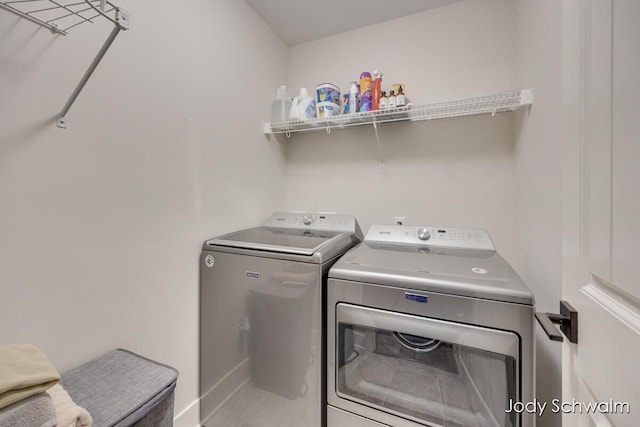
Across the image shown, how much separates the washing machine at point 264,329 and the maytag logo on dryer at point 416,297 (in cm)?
35

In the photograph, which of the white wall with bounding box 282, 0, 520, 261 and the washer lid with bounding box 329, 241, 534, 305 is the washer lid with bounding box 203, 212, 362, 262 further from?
the white wall with bounding box 282, 0, 520, 261

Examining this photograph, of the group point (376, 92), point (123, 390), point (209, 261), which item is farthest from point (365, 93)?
point (123, 390)

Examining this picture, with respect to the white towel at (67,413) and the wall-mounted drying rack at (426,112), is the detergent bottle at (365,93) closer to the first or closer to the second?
the wall-mounted drying rack at (426,112)

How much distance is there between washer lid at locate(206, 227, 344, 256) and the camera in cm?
121

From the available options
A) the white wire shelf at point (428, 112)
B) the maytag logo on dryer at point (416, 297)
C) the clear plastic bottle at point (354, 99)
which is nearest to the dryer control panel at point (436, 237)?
the maytag logo on dryer at point (416, 297)

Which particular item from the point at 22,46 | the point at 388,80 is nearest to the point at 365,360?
the point at 22,46

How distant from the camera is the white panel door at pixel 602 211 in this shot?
393 mm

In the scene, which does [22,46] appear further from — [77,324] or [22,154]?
[77,324]

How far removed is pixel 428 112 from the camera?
1562 millimetres

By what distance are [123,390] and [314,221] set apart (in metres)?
1.20

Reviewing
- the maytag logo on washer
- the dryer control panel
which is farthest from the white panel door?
the maytag logo on washer

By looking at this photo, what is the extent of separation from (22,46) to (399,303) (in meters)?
1.48

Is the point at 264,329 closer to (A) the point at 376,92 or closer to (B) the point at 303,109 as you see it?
(B) the point at 303,109

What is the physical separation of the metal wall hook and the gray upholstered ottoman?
1101 mm
